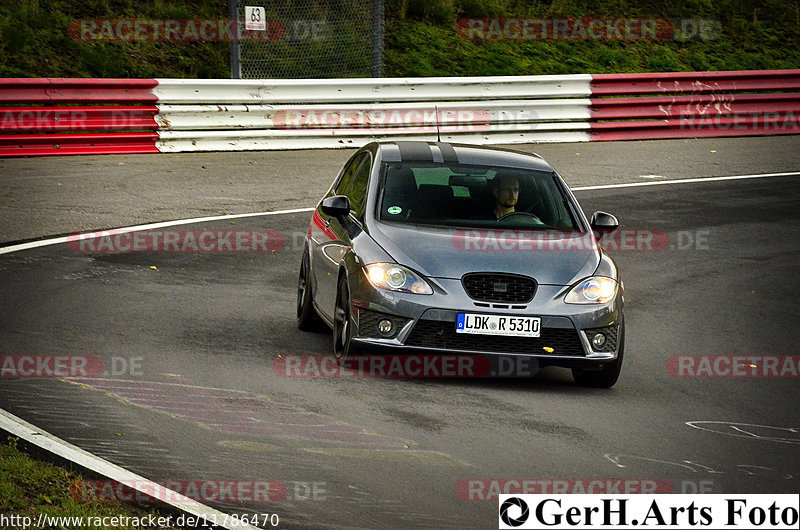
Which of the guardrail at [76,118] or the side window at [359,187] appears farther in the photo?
the guardrail at [76,118]

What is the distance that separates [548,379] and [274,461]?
9.46 feet

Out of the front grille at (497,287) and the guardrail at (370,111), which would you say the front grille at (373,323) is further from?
the guardrail at (370,111)

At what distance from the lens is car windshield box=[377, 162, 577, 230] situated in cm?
920

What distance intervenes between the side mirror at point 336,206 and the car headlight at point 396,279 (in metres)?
0.95

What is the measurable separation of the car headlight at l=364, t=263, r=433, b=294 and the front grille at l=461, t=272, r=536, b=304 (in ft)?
0.89

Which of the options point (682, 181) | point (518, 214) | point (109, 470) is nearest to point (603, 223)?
point (518, 214)

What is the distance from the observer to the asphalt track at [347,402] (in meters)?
6.49

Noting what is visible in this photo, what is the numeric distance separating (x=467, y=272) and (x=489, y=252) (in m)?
0.29

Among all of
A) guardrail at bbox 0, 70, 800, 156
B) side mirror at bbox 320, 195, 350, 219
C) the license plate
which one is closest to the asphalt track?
the license plate

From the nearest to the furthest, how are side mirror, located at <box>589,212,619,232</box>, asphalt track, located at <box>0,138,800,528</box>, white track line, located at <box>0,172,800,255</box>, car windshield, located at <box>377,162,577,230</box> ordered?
1. asphalt track, located at <box>0,138,800,528</box>
2. car windshield, located at <box>377,162,577,230</box>
3. side mirror, located at <box>589,212,619,232</box>
4. white track line, located at <box>0,172,800,255</box>

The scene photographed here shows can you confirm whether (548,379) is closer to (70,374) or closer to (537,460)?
(537,460)

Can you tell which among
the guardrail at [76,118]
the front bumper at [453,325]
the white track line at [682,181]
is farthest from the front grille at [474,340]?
the guardrail at [76,118]

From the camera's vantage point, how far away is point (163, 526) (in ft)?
18.4

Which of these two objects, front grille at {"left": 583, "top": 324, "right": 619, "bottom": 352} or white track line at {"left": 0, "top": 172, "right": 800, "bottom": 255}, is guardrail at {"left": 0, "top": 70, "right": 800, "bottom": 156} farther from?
front grille at {"left": 583, "top": 324, "right": 619, "bottom": 352}
